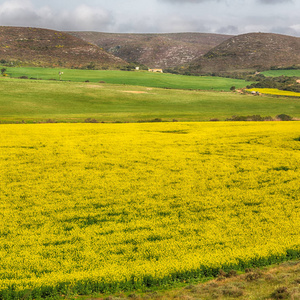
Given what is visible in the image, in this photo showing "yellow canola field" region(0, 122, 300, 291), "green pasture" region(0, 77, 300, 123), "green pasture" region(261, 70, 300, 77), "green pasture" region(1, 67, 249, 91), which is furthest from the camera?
"green pasture" region(261, 70, 300, 77)

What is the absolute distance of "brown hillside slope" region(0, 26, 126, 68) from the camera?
134500 millimetres

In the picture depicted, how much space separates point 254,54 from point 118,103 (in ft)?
392

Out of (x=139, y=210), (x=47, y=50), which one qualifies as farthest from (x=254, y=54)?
(x=139, y=210)

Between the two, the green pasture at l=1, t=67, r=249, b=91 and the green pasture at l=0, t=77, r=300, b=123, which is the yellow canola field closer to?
the green pasture at l=0, t=77, r=300, b=123

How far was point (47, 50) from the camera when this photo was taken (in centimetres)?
14362

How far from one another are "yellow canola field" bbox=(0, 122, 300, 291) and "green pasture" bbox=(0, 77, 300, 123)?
29164 mm

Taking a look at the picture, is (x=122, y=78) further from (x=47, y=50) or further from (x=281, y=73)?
(x=281, y=73)

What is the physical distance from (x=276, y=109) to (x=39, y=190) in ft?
199

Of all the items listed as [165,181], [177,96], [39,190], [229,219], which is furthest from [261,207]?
[177,96]

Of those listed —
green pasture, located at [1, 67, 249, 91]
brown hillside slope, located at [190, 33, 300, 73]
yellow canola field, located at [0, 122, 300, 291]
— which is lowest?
yellow canola field, located at [0, 122, 300, 291]

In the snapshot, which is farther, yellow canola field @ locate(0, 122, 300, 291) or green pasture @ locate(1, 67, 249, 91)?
green pasture @ locate(1, 67, 249, 91)

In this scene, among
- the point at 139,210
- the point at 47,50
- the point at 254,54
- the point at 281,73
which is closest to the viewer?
the point at 139,210

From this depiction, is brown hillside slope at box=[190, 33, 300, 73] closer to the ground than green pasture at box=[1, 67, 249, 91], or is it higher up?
higher up

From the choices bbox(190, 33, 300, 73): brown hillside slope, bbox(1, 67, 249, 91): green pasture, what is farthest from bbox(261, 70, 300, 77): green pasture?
bbox(1, 67, 249, 91): green pasture
